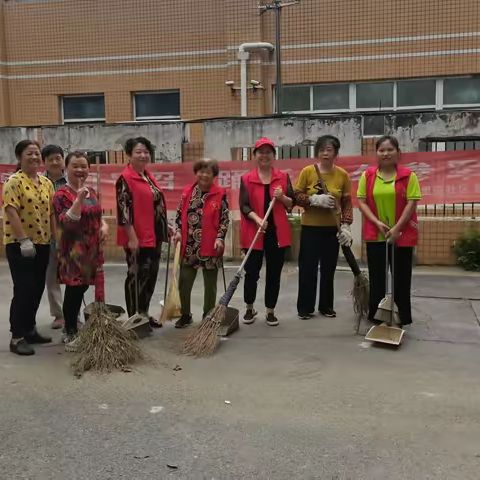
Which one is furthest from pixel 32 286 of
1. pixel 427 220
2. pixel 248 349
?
pixel 427 220

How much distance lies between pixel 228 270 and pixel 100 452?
4.86 meters

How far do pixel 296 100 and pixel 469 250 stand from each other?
666 cm

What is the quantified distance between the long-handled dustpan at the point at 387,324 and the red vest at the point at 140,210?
6.82 ft

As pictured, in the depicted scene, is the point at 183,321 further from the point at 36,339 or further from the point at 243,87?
the point at 243,87

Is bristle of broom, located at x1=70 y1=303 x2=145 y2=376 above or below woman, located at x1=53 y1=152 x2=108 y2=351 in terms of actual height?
below

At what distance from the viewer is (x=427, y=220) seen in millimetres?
7625

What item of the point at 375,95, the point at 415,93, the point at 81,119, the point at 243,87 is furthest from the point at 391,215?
the point at 81,119

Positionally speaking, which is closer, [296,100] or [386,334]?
[386,334]

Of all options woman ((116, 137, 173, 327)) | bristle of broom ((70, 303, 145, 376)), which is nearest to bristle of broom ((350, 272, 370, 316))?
woman ((116, 137, 173, 327))

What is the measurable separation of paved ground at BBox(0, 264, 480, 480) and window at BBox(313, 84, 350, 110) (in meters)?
8.79

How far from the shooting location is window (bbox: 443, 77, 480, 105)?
11906mm

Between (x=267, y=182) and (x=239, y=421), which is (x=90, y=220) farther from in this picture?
(x=239, y=421)

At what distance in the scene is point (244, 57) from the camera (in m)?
12.2

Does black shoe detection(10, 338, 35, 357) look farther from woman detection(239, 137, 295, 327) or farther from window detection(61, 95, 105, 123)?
window detection(61, 95, 105, 123)
